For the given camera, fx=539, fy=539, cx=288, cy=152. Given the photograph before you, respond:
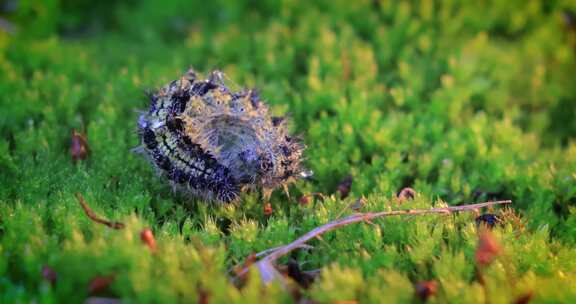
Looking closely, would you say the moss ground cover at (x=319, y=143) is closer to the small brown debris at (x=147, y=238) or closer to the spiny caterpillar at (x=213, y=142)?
the small brown debris at (x=147, y=238)

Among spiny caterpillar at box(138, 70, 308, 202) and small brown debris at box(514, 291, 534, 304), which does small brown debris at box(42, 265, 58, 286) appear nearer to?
spiny caterpillar at box(138, 70, 308, 202)

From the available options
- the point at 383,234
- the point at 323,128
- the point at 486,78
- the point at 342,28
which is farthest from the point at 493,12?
the point at 383,234

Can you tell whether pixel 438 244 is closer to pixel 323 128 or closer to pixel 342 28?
pixel 323 128

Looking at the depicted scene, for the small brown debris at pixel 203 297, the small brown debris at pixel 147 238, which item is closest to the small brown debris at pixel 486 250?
the small brown debris at pixel 203 297

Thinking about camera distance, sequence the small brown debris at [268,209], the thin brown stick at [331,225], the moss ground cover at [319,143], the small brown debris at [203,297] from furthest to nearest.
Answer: the small brown debris at [268,209], the thin brown stick at [331,225], the moss ground cover at [319,143], the small brown debris at [203,297]

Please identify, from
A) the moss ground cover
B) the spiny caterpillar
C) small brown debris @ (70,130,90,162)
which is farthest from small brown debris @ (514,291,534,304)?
small brown debris @ (70,130,90,162)

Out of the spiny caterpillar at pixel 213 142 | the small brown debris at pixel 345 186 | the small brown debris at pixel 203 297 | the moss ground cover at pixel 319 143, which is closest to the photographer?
the small brown debris at pixel 203 297
